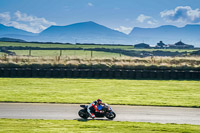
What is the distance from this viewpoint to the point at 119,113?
16.0 metres

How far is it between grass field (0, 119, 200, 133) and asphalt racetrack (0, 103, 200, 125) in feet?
4.86

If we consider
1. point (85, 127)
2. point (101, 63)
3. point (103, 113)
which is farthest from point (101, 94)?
point (101, 63)

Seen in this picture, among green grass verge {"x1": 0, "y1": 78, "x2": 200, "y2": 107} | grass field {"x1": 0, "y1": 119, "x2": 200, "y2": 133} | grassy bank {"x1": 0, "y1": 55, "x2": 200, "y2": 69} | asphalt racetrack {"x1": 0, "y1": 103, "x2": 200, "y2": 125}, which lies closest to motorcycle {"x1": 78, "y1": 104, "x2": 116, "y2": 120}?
asphalt racetrack {"x1": 0, "y1": 103, "x2": 200, "y2": 125}

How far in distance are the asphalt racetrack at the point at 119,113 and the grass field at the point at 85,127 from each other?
58.3 inches

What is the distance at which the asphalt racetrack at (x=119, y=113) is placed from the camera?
14607 mm

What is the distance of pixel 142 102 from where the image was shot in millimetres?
18906

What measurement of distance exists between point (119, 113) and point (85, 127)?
4223 millimetres

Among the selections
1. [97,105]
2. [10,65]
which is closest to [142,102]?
[97,105]

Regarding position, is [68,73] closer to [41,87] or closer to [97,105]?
[41,87]

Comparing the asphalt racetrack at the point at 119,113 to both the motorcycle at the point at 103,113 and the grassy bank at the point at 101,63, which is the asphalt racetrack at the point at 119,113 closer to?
the motorcycle at the point at 103,113

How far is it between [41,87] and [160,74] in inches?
551

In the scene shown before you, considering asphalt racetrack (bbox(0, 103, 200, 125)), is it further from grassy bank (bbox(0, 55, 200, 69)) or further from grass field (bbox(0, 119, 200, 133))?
grassy bank (bbox(0, 55, 200, 69))

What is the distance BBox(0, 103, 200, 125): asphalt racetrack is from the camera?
14607 mm

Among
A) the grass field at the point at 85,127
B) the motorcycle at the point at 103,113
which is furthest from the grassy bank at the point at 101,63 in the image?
the grass field at the point at 85,127
